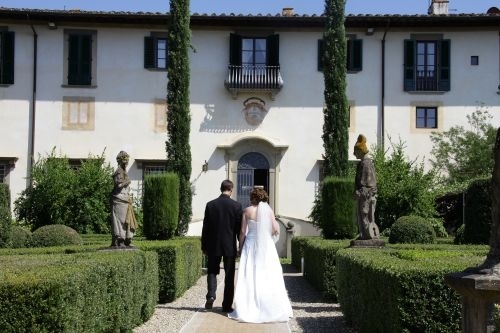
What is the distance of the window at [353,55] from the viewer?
31.4 metres

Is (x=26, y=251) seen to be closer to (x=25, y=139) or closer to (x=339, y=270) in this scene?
(x=339, y=270)

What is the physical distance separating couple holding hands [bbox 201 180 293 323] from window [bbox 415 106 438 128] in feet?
68.1

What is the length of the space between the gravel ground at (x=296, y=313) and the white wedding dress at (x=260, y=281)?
0.38m

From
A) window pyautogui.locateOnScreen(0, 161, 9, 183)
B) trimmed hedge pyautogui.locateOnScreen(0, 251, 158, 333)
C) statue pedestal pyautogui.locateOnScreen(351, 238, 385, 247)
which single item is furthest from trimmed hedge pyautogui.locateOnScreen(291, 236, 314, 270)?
window pyautogui.locateOnScreen(0, 161, 9, 183)

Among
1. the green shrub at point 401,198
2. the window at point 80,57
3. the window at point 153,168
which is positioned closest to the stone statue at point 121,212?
the green shrub at point 401,198

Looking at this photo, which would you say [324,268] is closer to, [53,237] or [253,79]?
[53,237]

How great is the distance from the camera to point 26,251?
13883 mm

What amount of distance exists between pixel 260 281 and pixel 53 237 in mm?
7864

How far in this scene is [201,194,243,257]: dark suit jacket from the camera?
1171 cm

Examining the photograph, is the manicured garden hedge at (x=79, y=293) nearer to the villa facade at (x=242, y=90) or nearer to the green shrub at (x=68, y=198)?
the green shrub at (x=68, y=198)

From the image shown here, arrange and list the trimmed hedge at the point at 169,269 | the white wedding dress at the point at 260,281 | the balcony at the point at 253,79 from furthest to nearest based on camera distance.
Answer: the balcony at the point at 253,79 → the trimmed hedge at the point at 169,269 → the white wedding dress at the point at 260,281

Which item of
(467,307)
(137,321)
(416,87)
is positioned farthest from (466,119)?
(467,307)

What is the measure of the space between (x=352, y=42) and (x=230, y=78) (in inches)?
203

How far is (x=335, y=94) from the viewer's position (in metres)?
27.7
